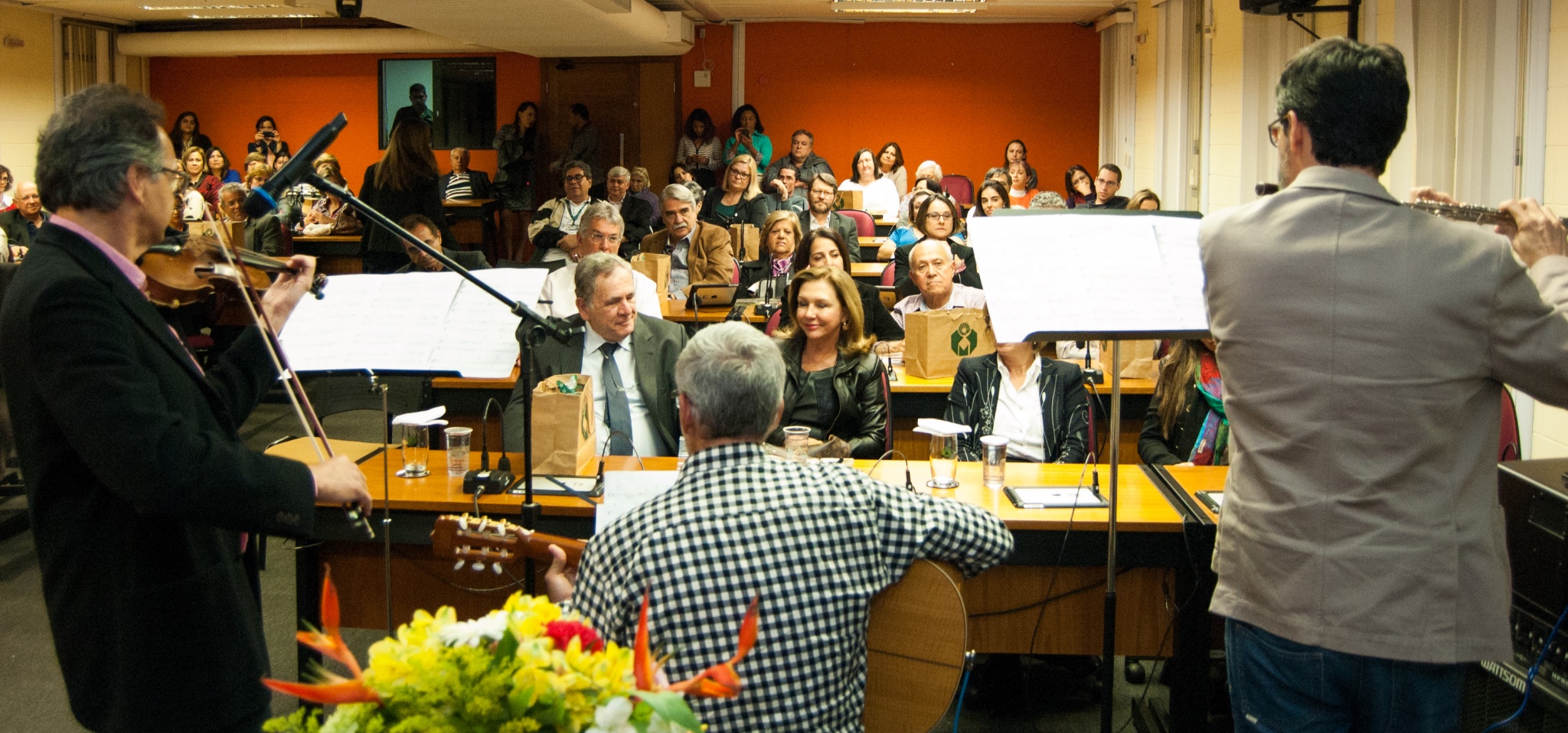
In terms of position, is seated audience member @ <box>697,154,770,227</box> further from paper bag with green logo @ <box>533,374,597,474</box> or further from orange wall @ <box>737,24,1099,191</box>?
paper bag with green logo @ <box>533,374,597,474</box>

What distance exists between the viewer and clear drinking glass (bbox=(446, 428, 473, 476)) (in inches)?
120

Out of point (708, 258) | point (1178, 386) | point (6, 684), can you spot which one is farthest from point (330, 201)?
point (1178, 386)

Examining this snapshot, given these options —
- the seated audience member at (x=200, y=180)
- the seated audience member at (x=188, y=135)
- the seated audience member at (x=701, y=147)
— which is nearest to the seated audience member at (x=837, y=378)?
the seated audience member at (x=701, y=147)

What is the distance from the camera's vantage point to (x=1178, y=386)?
350cm

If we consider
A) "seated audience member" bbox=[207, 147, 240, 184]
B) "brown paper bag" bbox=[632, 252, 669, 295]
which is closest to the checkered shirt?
"brown paper bag" bbox=[632, 252, 669, 295]

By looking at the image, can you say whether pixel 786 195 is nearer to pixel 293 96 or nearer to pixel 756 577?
pixel 293 96

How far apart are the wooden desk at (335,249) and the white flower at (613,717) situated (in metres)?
8.52

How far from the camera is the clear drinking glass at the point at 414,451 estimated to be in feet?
10.2

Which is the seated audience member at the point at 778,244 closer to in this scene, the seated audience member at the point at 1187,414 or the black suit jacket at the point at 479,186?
the seated audience member at the point at 1187,414

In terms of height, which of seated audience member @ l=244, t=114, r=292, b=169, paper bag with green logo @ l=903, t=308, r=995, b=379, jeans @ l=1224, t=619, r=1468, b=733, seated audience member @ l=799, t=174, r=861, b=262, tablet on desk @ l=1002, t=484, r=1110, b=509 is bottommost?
jeans @ l=1224, t=619, r=1468, b=733

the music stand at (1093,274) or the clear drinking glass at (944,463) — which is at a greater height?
the music stand at (1093,274)

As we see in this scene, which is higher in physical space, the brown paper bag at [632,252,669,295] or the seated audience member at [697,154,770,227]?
the seated audience member at [697,154,770,227]

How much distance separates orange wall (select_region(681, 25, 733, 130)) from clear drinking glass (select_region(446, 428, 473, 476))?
10.5 meters

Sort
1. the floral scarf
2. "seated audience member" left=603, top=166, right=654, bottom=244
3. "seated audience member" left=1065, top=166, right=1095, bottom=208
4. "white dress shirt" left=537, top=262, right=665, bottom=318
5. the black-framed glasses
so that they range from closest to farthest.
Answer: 1. the black-framed glasses
2. the floral scarf
3. "white dress shirt" left=537, top=262, right=665, bottom=318
4. "seated audience member" left=603, top=166, right=654, bottom=244
5. "seated audience member" left=1065, top=166, right=1095, bottom=208
